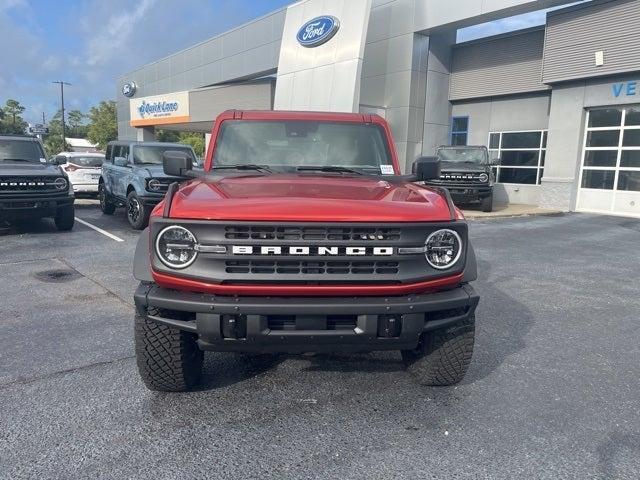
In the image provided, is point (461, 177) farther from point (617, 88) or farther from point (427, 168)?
point (427, 168)

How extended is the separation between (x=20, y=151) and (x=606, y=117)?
16580mm

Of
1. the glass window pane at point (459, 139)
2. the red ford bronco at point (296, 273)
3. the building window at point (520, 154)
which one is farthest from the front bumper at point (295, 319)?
the glass window pane at point (459, 139)

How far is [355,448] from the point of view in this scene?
2.81 m

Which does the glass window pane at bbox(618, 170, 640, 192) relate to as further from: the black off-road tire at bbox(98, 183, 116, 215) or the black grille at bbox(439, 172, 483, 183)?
the black off-road tire at bbox(98, 183, 116, 215)

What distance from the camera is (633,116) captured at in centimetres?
1528

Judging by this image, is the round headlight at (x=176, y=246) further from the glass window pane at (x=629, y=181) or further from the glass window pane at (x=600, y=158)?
the glass window pane at (x=600, y=158)

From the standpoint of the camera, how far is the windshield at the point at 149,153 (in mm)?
11484

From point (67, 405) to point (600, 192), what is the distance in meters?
17.2

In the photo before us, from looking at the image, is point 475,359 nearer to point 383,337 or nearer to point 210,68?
point 383,337

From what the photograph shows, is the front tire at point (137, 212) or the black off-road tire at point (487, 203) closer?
the front tire at point (137, 212)

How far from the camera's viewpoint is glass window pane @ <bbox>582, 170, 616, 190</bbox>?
16.0m

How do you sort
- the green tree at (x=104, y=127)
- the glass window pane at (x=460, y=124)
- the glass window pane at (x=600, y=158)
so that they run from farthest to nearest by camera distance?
the green tree at (x=104, y=127)
the glass window pane at (x=460, y=124)
the glass window pane at (x=600, y=158)

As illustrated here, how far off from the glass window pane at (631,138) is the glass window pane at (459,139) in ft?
20.7

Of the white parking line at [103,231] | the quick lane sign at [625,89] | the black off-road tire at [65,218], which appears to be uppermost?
the quick lane sign at [625,89]
